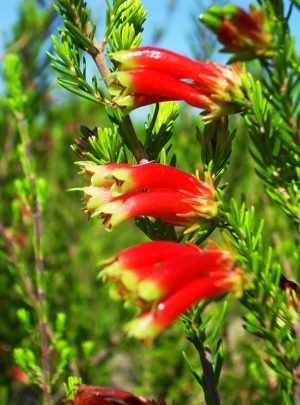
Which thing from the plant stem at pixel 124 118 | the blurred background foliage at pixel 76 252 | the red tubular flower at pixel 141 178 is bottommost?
the blurred background foliage at pixel 76 252

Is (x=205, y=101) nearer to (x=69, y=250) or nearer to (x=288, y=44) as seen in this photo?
(x=288, y=44)

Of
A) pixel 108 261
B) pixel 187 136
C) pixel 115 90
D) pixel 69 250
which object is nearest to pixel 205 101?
pixel 115 90

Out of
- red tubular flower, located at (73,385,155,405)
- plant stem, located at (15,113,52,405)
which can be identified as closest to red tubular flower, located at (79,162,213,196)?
red tubular flower, located at (73,385,155,405)

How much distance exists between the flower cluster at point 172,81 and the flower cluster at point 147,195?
0.34 ft

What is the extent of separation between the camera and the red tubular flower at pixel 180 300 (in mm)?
695

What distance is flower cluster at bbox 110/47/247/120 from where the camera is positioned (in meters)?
0.87

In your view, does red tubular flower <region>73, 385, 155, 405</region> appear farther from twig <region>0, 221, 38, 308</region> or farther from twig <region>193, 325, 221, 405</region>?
twig <region>0, 221, 38, 308</region>

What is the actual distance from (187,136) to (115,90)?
224 cm

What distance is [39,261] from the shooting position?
5.45ft

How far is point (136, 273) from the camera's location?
2.39 ft

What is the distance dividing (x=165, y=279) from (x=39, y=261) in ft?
3.32

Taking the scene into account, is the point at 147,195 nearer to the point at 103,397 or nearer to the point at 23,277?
the point at 103,397

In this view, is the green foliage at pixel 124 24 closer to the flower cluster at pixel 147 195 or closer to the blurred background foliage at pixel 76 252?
the flower cluster at pixel 147 195

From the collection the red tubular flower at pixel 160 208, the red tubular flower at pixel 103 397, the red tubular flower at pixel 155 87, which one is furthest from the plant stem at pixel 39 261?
the red tubular flower at pixel 155 87
